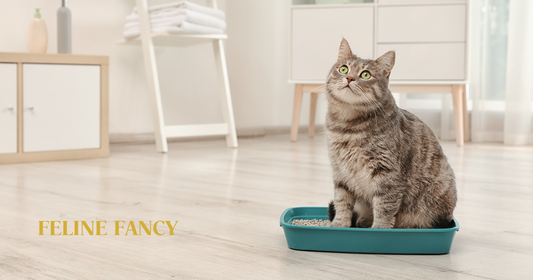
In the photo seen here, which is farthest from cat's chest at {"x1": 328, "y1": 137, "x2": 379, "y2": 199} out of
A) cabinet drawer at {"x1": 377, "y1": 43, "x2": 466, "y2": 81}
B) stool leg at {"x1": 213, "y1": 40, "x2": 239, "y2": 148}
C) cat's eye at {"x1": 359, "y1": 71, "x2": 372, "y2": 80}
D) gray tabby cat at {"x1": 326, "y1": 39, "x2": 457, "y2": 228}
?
cabinet drawer at {"x1": 377, "y1": 43, "x2": 466, "y2": 81}

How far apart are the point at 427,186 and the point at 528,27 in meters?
2.19

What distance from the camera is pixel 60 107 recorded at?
2186 mm

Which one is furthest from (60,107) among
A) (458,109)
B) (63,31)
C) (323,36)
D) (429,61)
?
(458,109)

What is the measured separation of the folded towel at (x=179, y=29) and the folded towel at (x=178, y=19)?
14 millimetres

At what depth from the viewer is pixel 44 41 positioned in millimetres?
2227

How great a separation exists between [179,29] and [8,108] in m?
0.73

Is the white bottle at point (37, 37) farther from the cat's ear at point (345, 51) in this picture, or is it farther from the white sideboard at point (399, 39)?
the cat's ear at point (345, 51)

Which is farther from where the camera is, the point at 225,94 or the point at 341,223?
the point at 225,94

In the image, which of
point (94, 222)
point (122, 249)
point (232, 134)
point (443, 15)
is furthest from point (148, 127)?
point (122, 249)

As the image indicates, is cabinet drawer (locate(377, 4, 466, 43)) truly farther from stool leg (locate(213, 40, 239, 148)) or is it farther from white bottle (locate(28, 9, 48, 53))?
white bottle (locate(28, 9, 48, 53))

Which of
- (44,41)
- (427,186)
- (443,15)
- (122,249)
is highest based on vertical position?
(443,15)

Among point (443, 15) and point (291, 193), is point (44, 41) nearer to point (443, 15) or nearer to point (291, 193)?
point (291, 193)

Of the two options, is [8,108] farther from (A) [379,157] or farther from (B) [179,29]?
(A) [379,157]

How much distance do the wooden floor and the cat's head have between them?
0.25 m
